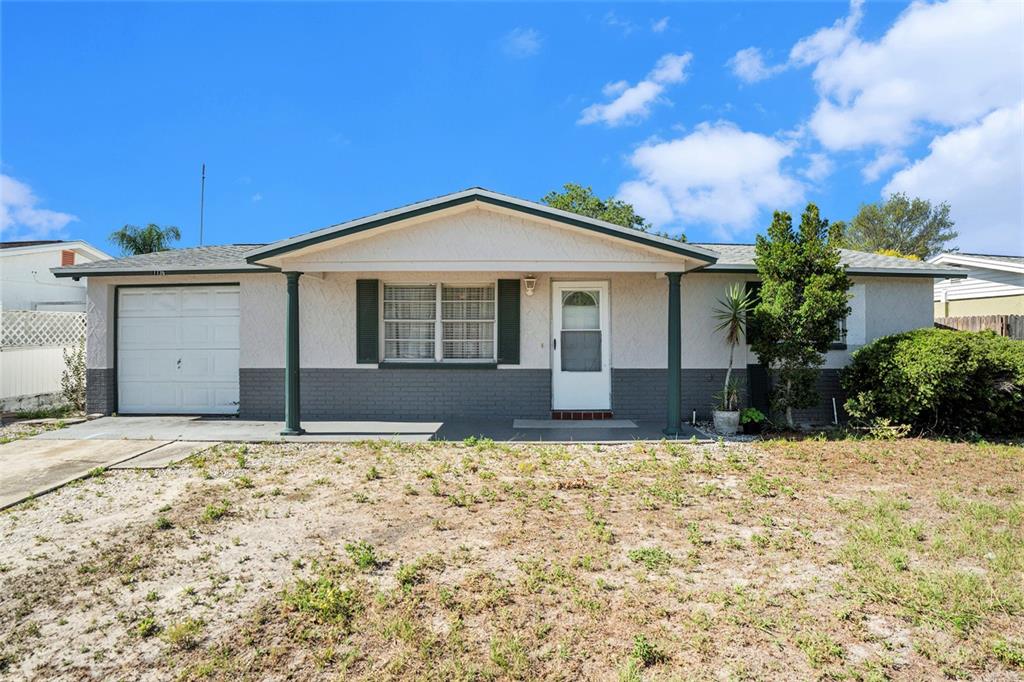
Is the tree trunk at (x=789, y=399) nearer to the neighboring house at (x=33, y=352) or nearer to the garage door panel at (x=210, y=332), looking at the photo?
the garage door panel at (x=210, y=332)

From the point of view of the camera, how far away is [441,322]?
33.3 ft

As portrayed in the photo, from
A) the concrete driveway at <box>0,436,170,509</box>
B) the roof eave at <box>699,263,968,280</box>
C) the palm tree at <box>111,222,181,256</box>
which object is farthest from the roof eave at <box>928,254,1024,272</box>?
the palm tree at <box>111,222,181,256</box>

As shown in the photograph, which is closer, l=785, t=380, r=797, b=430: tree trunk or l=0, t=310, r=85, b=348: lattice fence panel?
l=785, t=380, r=797, b=430: tree trunk

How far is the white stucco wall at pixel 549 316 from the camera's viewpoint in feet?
32.6

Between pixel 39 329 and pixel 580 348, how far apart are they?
12096 millimetres

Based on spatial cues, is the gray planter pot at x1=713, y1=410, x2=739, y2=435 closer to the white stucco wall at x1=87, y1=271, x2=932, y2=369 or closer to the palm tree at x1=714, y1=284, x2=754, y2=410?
the palm tree at x1=714, y1=284, x2=754, y2=410

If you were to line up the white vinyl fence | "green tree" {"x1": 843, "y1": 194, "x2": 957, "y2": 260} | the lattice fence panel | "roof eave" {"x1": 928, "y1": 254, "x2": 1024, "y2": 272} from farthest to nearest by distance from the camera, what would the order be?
"green tree" {"x1": 843, "y1": 194, "x2": 957, "y2": 260}, "roof eave" {"x1": 928, "y1": 254, "x2": 1024, "y2": 272}, the lattice fence panel, the white vinyl fence

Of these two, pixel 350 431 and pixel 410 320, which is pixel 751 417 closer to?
pixel 410 320

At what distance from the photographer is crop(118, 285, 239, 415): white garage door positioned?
34.6 feet

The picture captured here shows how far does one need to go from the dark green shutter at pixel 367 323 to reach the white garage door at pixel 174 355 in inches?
102

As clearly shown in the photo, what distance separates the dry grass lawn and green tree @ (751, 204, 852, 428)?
7.83ft

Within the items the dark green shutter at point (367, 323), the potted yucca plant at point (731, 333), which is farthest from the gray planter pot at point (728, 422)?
the dark green shutter at point (367, 323)

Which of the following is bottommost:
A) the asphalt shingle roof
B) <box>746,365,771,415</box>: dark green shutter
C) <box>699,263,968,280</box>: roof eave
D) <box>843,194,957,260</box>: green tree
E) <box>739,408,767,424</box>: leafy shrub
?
<box>739,408,767,424</box>: leafy shrub

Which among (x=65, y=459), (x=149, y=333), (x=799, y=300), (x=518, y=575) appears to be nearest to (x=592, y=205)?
(x=799, y=300)
